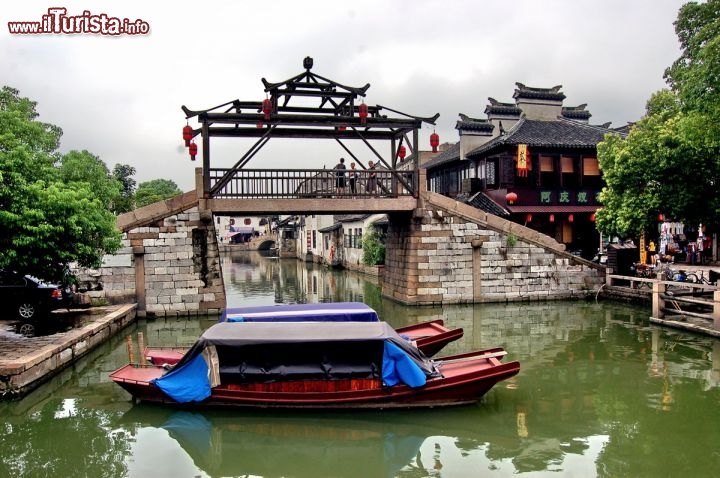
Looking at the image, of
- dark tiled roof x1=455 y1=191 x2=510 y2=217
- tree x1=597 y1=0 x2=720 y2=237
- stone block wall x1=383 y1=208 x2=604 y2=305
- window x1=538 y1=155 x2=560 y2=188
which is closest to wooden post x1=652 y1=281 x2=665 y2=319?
tree x1=597 y1=0 x2=720 y2=237

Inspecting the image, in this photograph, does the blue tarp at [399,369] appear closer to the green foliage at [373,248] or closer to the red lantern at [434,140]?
the red lantern at [434,140]

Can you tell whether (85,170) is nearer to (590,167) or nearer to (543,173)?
(543,173)

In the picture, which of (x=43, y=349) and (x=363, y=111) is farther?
(x=363, y=111)

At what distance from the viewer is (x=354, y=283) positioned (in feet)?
95.9

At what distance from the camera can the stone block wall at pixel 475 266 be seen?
19.7 m

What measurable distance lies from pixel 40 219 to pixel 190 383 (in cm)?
433

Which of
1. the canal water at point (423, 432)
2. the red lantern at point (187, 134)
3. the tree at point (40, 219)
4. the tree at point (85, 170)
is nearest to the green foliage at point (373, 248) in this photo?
the tree at point (85, 170)

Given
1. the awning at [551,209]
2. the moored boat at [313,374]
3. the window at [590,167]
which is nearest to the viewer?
the moored boat at [313,374]

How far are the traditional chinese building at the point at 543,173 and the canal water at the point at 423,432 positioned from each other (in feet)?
40.7

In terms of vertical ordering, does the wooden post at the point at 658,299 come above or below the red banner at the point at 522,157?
below

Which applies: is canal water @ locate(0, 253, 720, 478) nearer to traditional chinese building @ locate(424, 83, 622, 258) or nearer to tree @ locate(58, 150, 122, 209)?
tree @ locate(58, 150, 122, 209)

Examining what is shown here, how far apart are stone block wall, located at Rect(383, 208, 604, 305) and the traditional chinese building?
3.85 metres

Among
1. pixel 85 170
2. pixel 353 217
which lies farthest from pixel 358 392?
pixel 353 217

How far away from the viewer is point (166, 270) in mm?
18188
